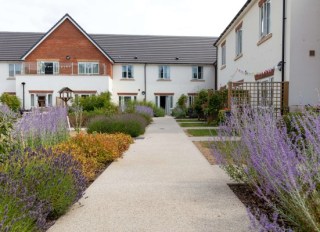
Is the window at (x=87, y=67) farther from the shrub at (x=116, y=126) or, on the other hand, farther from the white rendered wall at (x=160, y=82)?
the shrub at (x=116, y=126)

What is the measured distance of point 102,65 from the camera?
3222 centimetres

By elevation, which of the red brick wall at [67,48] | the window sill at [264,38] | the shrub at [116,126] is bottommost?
the shrub at [116,126]

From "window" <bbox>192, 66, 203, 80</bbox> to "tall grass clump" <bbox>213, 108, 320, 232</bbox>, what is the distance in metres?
29.9

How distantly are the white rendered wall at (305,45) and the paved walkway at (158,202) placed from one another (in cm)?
602

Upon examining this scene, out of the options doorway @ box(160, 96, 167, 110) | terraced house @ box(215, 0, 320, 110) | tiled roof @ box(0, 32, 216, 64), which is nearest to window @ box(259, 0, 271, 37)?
terraced house @ box(215, 0, 320, 110)

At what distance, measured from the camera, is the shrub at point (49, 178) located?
13.1 ft

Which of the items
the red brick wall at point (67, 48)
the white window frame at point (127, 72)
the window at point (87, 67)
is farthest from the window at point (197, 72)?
the window at point (87, 67)

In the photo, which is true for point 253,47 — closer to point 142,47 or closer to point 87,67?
point 87,67

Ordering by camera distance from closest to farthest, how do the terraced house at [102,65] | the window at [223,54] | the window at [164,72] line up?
the window at [223,54] < the terraced house at [102,65] < the window at [164,72]

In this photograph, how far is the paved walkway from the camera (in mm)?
3914

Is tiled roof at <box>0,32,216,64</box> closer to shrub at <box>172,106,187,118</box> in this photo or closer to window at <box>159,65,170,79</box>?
window at <box>159,65,170,79</box>

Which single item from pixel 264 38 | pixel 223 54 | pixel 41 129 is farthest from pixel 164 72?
pixel 41 129

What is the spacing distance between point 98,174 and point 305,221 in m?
4.57

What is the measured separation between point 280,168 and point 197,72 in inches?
1286
